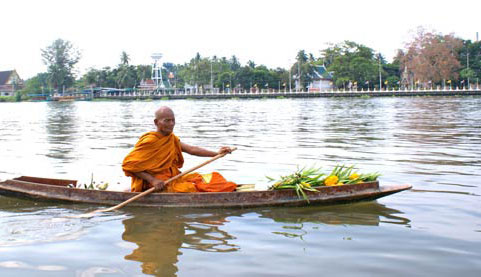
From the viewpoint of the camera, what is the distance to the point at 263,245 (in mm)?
4777

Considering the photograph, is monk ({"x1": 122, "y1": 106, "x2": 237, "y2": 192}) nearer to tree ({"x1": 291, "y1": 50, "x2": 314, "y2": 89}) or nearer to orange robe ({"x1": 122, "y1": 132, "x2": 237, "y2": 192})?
orange robe ({"x1": 122, "y1": 132, "x2": 237, "y2": 192})

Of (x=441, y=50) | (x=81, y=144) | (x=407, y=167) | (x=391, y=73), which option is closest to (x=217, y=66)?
(x=391, y=73)

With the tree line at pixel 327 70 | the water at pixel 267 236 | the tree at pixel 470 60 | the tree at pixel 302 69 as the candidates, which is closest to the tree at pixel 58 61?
the tree line at pixel 327 70

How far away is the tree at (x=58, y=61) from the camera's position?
92688 millimetres

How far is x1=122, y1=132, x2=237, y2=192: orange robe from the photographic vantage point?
5.99 metres

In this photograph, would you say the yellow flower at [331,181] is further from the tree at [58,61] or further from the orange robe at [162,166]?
the tree at [58,61]

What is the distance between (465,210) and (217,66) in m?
85.6

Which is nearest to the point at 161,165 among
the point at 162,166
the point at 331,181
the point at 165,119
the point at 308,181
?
the point at 162,166

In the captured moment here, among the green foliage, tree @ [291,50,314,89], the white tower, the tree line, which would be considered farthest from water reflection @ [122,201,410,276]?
the white tower

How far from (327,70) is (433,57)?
17.4 m

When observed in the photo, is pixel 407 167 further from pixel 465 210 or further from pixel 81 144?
pixel 81 144

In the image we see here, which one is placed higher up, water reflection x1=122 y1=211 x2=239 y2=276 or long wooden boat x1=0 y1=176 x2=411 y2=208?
long wooden boat x1=0 y1=176 x2=411 y2=208

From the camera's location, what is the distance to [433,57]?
6812cm

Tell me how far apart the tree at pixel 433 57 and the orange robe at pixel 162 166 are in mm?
66175
